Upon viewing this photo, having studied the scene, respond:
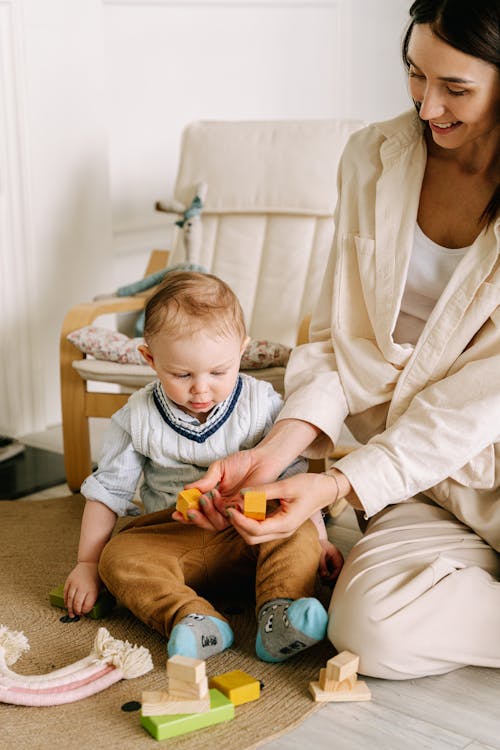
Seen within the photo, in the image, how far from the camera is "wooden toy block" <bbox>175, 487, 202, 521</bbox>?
1.64 meters

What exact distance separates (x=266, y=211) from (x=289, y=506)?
59.3 inches

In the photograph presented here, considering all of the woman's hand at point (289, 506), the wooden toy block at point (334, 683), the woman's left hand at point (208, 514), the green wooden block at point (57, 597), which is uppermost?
the woman's hand at point (289, 506)

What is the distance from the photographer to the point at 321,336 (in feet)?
6.42

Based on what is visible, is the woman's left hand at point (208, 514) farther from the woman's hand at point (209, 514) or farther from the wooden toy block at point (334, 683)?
the wooden toy block at point (334, 683)

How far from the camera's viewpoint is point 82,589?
187cm


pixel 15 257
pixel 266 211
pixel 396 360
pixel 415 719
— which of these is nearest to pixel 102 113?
pixel 15 257

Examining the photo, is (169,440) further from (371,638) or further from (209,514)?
(371,638)

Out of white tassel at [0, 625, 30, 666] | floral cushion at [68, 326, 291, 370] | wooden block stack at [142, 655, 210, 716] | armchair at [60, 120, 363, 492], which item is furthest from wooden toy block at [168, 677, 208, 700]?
armchair at [60, 120, 363, 492]

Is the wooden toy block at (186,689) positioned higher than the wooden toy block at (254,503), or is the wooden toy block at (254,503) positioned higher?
the wooden toy block at (254,503)

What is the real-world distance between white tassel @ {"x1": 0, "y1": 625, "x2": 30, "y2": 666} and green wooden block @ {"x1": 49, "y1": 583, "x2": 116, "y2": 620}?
0.17 meters

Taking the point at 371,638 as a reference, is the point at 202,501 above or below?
above

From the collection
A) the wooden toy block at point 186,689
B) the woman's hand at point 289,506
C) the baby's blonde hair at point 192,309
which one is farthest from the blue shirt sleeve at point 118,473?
the wooden toy block at point 186,689

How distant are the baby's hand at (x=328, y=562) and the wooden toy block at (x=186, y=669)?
1.54 feet

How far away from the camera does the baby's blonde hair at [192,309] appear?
1.74m
